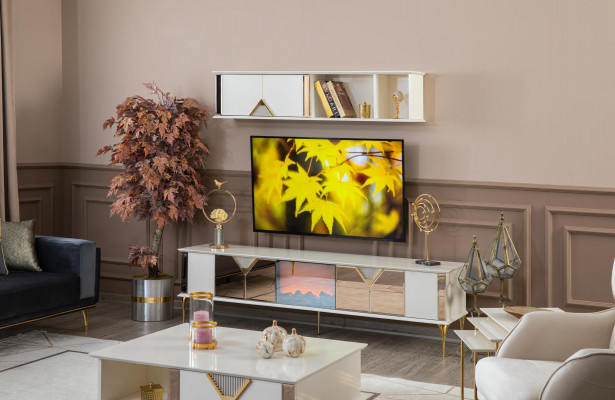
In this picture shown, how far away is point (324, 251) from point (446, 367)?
1.39 metres

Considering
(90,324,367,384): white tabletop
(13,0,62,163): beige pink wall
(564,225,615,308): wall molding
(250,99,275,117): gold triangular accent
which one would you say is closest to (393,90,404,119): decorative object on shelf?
(250,99,275,117): gold triangular accent

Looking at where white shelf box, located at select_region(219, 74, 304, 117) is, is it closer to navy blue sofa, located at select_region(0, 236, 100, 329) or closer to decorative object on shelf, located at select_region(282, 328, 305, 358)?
navy blue sofa, located at select_region(0, 236, 100, 329)

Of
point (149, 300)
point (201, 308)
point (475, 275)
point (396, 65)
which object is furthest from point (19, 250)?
point (475, 275)

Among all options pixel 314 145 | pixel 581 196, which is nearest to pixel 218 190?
pixel 314 145

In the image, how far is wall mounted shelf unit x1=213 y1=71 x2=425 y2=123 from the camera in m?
5.23

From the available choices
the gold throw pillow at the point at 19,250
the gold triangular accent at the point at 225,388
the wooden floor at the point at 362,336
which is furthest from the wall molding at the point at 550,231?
the gold throw pillow at the point at 19,250

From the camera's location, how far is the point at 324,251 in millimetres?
5676

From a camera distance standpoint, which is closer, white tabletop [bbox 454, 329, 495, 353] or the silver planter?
white tabletop [bbox 454, 329, 495, 353]

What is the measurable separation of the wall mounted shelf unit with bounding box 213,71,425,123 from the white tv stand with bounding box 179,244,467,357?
94cm

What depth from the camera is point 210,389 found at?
3.29 m

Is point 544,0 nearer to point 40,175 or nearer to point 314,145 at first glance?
point 314,145

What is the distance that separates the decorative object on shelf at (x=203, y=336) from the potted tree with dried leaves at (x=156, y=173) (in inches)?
84.0

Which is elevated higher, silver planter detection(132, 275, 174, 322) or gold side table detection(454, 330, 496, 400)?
gold side table detection(454, 330, 496, 400)

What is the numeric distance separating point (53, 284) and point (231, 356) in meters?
2.11
